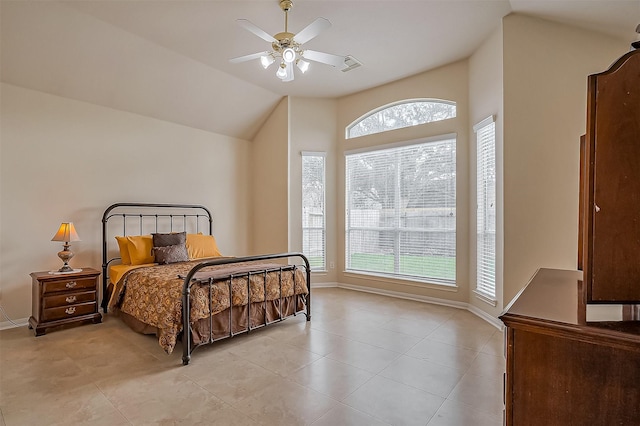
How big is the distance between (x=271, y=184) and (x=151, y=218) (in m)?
2.04


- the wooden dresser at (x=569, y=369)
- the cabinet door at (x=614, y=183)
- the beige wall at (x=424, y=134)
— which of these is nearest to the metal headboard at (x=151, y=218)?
the beige wall at (x=424, y=134)

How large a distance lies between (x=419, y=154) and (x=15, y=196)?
5181 millimetres

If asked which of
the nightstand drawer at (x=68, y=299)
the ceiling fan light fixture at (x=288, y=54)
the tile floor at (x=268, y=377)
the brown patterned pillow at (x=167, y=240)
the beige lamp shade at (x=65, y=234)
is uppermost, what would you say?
the ceiling fan light fixture at (x=288, y=54)

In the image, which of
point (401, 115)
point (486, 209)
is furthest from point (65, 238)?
point (486, 209)

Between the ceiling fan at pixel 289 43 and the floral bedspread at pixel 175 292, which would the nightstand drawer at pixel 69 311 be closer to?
the floral bedspread at pixel 175 292

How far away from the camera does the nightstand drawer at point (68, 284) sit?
348 cm

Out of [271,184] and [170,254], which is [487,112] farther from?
[170,254]

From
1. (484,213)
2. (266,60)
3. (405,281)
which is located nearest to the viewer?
(266,60)

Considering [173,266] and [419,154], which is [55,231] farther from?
[419,154]

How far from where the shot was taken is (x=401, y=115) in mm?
5113

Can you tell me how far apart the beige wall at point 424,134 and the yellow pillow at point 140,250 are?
2995mm

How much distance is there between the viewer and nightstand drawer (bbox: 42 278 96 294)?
3479mm

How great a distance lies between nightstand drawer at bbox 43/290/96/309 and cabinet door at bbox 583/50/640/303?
455cm

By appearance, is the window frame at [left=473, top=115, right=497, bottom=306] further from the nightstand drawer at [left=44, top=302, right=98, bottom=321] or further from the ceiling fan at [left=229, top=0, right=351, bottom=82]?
the nightstand drawer at [left=44, top=302, right=98, bottom=321]
